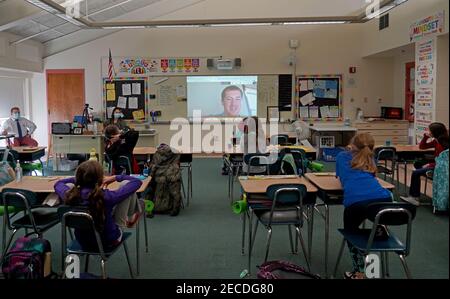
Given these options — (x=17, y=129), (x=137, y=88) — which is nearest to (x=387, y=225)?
(x=17, y=129)

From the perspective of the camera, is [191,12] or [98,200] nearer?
[98,200]

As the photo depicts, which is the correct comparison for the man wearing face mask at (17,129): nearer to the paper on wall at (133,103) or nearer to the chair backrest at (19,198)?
the paper on wall at (133,103)

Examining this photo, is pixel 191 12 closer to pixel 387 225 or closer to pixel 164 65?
pixel 164 65

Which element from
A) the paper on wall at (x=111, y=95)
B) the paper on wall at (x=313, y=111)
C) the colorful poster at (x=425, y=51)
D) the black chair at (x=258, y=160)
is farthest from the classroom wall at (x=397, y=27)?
the paper on wall at (x=111, y=95)

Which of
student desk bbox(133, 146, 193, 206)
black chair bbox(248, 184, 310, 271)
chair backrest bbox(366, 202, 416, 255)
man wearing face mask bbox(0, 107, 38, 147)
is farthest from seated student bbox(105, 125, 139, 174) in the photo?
chair backrest bbox(366, 202, 416, 255)

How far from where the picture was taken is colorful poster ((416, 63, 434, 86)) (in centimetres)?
643

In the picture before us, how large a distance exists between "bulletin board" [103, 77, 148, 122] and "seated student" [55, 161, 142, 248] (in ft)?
23.4

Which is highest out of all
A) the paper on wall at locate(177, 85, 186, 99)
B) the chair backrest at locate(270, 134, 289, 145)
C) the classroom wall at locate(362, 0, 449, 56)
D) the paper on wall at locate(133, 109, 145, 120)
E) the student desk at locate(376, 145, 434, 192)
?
the classroom wall at locate(362, 0, 449, 56)

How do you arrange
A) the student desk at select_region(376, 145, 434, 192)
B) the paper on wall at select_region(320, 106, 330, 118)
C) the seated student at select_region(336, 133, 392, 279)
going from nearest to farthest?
the seated student at select_region(336, 133, 392, 279), the student desk at select_region(376, 145, 434, 192), the paper on wall at select_region(320, 106, 330, 118)

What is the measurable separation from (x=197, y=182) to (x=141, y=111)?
360cm

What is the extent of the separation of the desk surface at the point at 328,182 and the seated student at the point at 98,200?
1.39 meters

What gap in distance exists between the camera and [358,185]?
2.82 m

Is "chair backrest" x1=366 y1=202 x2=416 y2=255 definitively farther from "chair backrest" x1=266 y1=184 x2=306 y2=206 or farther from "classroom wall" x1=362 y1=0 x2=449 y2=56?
"classroom wall" x1=362 y1=0 x2=449 y2=56

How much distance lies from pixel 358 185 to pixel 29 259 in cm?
198
